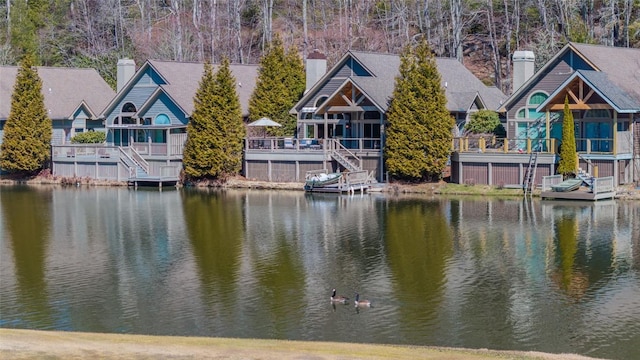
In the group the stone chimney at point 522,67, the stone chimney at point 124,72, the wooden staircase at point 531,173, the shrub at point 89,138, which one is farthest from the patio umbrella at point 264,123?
the wooden staircase at point 531,173

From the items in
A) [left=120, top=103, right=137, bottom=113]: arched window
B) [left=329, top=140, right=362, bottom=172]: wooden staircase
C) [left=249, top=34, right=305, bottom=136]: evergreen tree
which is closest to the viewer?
[left=329, top=140, right=362, bottom=172]: wooden staircase

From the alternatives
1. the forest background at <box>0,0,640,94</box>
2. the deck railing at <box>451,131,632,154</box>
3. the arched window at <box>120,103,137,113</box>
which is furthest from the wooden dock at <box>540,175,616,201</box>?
the arched window at <box>120,103,137,113</box>

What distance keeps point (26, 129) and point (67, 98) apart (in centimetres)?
1101

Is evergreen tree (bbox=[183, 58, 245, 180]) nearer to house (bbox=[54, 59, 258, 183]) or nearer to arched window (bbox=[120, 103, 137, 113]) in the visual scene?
house (bbox=[54, 59, 258, 183])

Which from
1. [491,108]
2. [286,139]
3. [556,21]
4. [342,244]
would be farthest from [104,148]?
[556,21]

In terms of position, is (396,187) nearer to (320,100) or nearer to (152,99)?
(320,100)

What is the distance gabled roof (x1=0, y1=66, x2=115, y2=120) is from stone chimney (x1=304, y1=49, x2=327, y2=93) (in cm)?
1892

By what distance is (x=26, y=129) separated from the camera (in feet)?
246

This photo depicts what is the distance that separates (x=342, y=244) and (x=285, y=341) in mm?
17346

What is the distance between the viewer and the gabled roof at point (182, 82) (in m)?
76.4

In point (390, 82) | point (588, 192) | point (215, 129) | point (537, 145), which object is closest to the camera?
point (588, 192)

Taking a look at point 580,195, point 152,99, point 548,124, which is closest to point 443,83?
point 548,124

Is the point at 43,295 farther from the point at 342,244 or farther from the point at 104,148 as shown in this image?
the point at 104,148

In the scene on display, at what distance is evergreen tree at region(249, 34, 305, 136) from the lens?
7656cm
